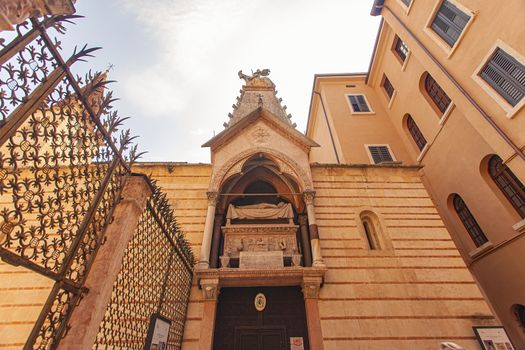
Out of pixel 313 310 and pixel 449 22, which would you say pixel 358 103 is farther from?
pixel 313 310

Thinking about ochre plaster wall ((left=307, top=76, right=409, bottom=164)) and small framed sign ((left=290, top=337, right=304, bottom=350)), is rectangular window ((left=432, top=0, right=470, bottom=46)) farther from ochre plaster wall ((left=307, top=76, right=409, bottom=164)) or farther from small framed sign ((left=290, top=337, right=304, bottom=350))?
small framed sign ((left=290, top=337, right=304, bottom=350))

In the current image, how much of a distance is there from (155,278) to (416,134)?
16009 mm

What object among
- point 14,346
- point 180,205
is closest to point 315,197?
point 180,205

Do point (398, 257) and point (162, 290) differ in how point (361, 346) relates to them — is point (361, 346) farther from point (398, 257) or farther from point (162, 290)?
point (162, 290)

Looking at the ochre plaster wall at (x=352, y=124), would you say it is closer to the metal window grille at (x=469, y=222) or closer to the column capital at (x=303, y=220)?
the metal window grille at (x=469, y=222)

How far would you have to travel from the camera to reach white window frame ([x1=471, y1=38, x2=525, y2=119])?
7473 mm

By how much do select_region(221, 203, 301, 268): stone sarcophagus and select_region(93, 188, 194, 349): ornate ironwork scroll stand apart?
5.76 feet

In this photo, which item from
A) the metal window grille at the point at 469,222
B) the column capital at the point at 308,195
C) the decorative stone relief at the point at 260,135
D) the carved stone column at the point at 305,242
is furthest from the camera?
the metal window grille at the point at 469,222

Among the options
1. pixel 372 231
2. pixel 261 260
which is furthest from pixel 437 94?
pixel 261 260

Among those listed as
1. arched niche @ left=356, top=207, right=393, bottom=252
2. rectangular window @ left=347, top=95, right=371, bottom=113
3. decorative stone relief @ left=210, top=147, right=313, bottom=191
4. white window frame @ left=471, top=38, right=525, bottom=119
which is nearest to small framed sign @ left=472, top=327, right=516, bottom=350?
arched niche @ left=356, top=207, right=393, bottom=252

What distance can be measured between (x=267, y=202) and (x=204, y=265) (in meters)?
3.84

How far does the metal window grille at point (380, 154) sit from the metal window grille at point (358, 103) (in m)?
3.81

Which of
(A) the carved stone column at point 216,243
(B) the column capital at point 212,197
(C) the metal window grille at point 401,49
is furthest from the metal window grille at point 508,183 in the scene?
(B) the column capital at point 212,197

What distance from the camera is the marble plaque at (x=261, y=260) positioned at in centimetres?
780
